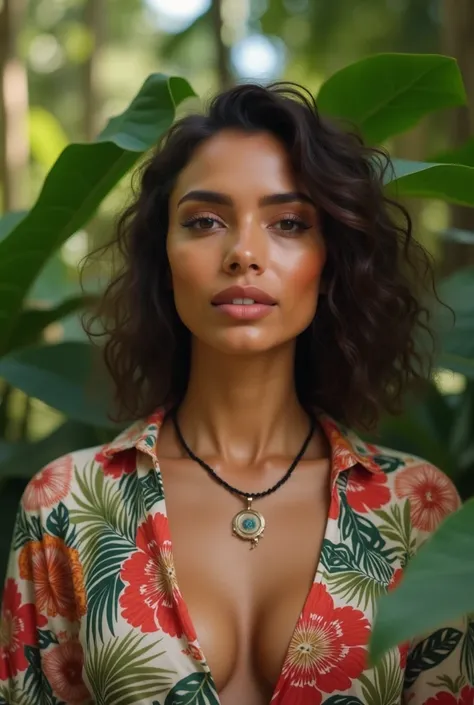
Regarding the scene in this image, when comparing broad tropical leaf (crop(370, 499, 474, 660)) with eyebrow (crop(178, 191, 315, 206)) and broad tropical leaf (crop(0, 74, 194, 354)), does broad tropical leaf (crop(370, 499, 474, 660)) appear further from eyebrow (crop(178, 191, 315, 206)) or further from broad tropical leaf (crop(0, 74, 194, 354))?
broad tropical leaf (crop(0, 74, 194, 354))

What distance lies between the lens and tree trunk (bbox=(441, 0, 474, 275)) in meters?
1.42

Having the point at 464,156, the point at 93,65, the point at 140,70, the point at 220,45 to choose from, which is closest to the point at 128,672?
the point at 464,156

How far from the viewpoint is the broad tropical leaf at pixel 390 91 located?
103cm

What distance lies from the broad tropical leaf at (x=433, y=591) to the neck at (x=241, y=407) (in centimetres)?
35

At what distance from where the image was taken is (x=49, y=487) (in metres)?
0.91

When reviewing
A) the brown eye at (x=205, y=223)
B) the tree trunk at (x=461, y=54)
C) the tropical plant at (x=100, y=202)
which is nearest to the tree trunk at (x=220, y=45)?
the tree trunk at (x=461, y=54)

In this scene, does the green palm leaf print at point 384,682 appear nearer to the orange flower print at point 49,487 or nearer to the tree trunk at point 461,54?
the orange flower print at point 49,487

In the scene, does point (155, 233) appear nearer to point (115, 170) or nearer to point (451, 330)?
point (115, 170)

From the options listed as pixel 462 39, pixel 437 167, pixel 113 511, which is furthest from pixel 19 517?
pixel 462 39

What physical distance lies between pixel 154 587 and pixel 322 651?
0.16 meters

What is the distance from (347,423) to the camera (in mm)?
1021

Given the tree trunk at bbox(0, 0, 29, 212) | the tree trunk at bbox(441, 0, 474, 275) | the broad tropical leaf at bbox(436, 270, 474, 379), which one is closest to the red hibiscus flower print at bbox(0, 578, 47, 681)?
the broad tropical leaf at bbox(436, 270, 474, 379)

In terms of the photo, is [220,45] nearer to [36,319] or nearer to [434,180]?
[36,319]

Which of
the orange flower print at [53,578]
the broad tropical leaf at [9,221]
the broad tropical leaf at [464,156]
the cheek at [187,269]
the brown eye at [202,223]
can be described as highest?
the broad tropical leaf at [464,156]
